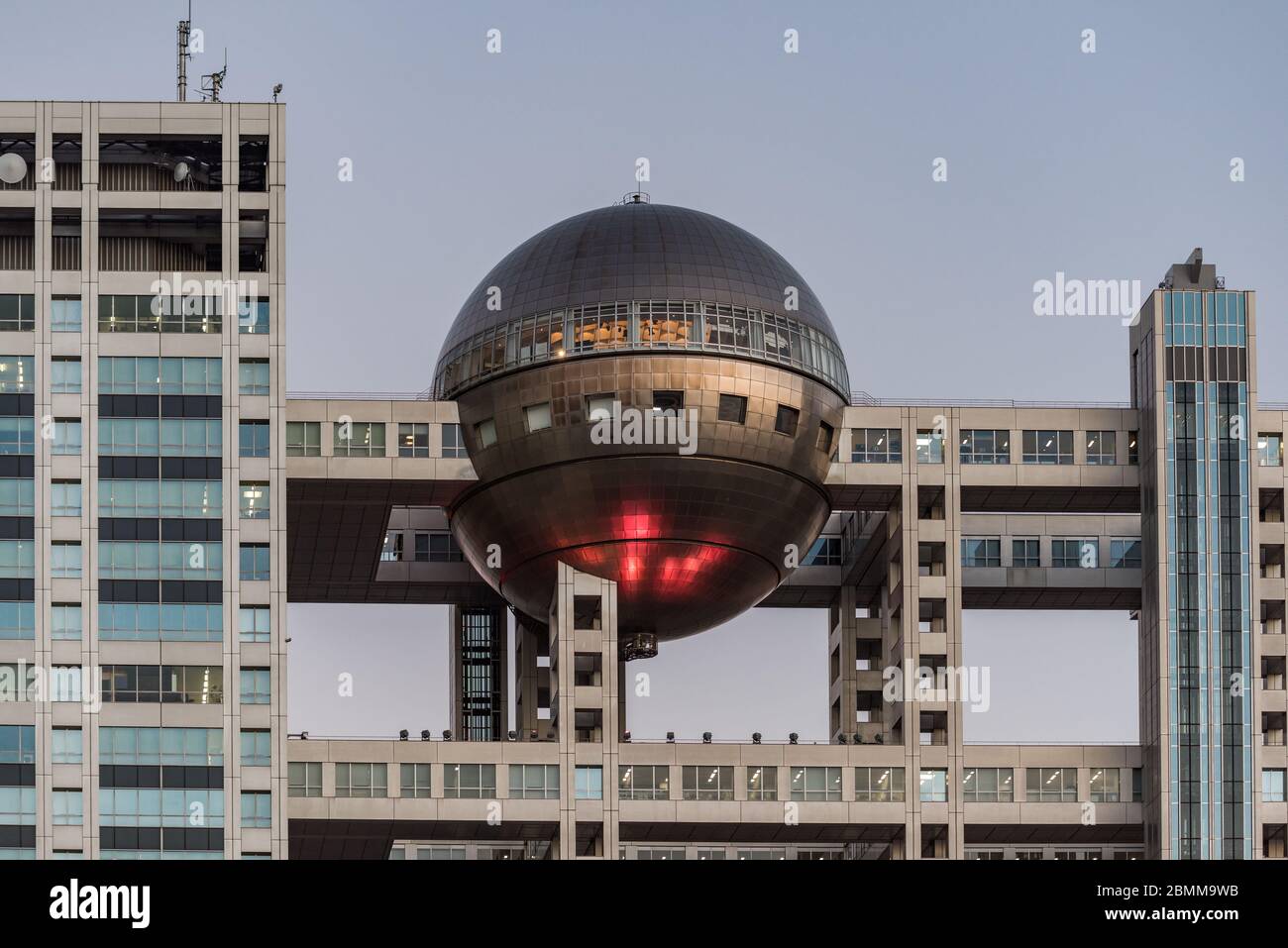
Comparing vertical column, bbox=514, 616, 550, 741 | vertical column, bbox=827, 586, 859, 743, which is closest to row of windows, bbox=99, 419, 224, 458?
vertical column, bbox=514, 616, 550, 741

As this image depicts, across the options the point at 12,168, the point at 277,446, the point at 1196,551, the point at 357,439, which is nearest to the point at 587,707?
the point at 357,439

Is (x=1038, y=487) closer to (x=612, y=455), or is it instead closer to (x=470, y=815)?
(x=612, y=455)

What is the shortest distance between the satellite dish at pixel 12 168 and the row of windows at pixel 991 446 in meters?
44.3

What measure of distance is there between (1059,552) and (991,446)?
35.4ft

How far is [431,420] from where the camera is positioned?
115062mm

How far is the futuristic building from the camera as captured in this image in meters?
110

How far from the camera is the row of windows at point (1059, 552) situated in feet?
408

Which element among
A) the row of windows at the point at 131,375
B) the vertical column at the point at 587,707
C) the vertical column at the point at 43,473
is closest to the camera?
the vertical column at the point at 43,473

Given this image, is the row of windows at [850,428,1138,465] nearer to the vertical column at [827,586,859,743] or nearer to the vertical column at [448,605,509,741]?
the vertical column at [827,586,859,743]

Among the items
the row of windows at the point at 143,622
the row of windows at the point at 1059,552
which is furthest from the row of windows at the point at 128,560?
the row of windows at the point at 1059,552

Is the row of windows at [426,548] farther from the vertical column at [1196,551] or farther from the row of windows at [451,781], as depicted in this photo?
the vertical column at [1196,551]

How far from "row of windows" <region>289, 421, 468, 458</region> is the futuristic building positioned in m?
0.16
